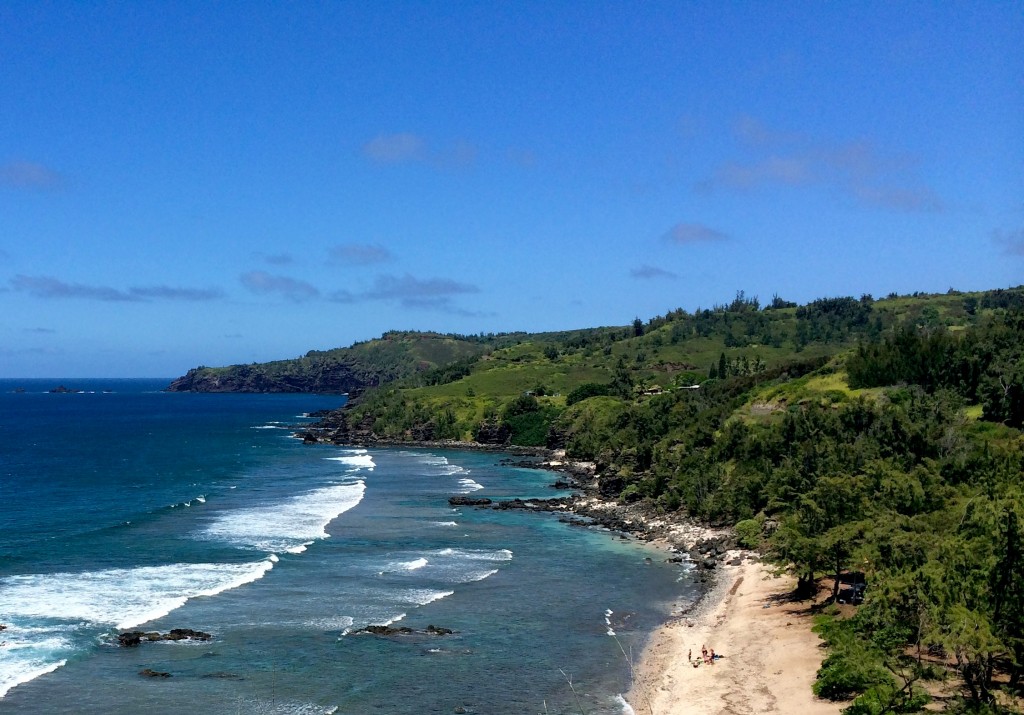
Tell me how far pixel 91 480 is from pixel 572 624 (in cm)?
7768

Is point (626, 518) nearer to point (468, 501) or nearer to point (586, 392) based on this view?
point (468, 501)

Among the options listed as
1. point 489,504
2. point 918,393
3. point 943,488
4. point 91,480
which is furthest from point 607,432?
point 943,488

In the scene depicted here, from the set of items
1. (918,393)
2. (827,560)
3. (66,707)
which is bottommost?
(66,707)

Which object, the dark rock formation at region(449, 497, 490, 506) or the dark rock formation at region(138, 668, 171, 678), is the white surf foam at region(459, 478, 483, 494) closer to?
the dark rock formation at region(449, 497, 490, 506)

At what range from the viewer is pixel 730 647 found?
46188mm

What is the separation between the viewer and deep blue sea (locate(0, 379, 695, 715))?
4034 cm

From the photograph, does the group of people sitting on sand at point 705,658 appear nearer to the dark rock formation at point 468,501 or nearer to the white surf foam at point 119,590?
the white surf foam at point 119,590

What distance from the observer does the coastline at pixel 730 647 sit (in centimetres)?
3875

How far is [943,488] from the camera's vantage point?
53031mm

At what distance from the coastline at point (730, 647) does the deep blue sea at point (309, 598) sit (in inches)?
74.5

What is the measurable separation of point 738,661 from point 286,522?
49.3 meters

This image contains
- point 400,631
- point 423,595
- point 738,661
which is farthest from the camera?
point 423,595

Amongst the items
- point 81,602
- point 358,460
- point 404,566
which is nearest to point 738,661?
point 404,566

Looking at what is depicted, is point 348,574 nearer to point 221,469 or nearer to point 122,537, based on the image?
point 122,537
